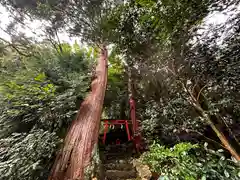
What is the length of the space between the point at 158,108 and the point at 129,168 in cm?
155

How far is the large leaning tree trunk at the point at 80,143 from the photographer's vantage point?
1.44 m

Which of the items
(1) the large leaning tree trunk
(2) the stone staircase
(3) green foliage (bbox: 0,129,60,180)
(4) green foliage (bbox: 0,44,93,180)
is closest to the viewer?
(3) green foliage (bbox: 0,129,60,180)

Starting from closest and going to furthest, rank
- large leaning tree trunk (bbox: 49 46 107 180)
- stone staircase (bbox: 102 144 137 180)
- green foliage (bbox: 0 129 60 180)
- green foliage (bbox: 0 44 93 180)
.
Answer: green foliage (bbox: 0 129 60 180) < green foliage (bbox: 0 44 93 180) < large leaning tree trunk (bbox: 49 46 107 180) < stone staircase (bbox: 102 144 137 180)

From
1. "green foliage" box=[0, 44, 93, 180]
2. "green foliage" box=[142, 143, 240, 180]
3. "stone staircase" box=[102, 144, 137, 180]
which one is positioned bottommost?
"stone staircase" box=[102, 144, 137, 180]

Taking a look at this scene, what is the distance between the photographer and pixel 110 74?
494cm

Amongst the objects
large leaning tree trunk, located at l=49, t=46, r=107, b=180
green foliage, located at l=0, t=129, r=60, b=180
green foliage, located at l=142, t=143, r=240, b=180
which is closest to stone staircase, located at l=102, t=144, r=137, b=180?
large leaning tree trunk, located at l=49, t=46, r=107, b=180

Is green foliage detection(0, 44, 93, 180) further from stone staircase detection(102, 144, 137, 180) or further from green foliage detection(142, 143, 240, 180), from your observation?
green foliage detection(142, 143, 240, 180)

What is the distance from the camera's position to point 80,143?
173 cm

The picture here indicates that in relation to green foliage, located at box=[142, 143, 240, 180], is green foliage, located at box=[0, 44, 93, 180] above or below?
above

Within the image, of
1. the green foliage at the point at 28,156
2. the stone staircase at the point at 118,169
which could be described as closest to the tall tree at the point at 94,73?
the green foliage at the point at 28,156

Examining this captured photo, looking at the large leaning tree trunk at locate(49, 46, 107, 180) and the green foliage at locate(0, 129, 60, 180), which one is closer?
the green foliage at locate(0, 129, 60, 180)

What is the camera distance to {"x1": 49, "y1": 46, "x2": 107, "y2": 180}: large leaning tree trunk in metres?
1.44

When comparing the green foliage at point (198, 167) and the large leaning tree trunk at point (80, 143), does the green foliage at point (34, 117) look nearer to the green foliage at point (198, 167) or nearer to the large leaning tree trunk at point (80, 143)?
the large leaning tree trunk at point (80, 143)

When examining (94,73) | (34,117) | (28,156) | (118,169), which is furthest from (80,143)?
(94,73)
